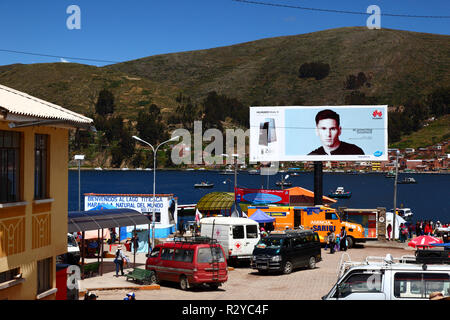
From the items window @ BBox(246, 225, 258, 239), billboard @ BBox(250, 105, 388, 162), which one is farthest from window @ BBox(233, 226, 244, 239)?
billboard @ BBox(250, 105, 388, 162)

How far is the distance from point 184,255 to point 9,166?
470 inches

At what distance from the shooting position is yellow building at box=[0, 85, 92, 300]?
1170 cm

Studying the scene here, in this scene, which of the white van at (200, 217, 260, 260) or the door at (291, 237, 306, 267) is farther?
the white van at (200, 217, 260, 260)

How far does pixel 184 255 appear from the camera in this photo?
23.0 metres

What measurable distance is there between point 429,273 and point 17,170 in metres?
9.14

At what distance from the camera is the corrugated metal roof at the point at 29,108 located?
11.8 meters

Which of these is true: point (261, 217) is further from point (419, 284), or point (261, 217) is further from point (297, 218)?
point (419, 284)

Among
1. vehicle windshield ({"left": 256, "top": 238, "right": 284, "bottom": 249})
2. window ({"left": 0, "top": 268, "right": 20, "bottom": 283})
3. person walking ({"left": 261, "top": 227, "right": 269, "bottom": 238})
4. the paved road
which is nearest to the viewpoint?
window ({"left": 0, "top": 268, "right": 20, "bottom": 283})

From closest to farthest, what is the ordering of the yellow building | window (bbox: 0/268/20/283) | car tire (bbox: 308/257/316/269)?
the yellow building, window (bbox: 0/268/20/283), car tire (bbox: 308/257/316/269)

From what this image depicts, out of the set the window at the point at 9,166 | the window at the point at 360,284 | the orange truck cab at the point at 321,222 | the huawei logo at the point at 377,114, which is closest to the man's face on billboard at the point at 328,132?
the huawei logo at the point at 377,114

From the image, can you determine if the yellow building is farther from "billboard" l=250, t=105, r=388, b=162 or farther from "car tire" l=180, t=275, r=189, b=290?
"billboard" l=250, t=105, r=388, b=162

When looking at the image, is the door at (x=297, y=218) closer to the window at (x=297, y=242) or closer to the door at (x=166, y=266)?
the window at (x=297, y=242)

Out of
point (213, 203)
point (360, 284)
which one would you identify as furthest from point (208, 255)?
point (213, 203)

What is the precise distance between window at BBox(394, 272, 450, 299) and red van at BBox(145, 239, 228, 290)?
1087cm
